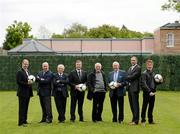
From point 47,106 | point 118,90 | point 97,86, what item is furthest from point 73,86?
point 118,90

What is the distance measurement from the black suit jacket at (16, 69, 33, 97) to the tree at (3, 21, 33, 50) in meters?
58.1

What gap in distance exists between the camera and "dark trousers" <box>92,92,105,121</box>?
1655 cm

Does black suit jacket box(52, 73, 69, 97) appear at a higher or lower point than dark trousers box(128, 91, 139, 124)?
higher

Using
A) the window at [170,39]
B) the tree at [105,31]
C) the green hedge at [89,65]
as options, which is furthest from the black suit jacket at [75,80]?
the tree at [105,31]

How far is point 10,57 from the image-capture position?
35.3 m

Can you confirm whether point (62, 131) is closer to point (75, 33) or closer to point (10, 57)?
point (10, 57)

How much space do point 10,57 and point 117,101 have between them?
19.7 meters

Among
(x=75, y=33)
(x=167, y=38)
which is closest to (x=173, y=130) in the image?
(x=167, y=38)

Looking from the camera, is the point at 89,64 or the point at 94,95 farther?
the point at 89,64

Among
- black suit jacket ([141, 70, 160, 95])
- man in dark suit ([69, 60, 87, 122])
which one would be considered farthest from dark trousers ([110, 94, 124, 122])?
man in dark suit ([69, 60, 87, 122])

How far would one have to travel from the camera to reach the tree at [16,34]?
73750 millimetres

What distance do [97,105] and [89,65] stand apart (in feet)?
61.0

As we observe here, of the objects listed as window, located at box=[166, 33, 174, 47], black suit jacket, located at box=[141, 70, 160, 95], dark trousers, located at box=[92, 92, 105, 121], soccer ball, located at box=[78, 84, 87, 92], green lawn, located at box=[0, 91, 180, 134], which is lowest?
green lawn, located at box=[0, 91, 180, 134]

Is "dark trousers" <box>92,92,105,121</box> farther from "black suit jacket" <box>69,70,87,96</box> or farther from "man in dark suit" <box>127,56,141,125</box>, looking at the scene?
"man in dark suit" <box>127,56,141,125</box>
